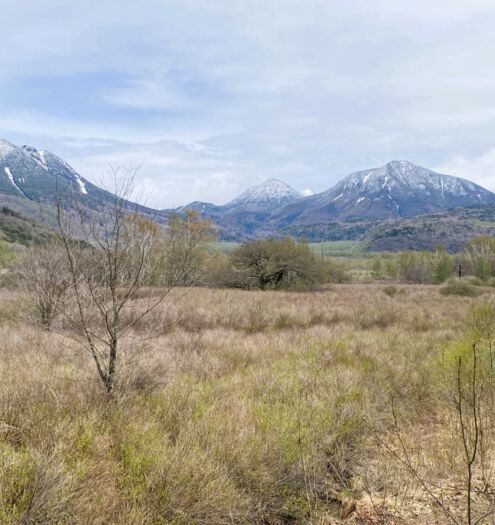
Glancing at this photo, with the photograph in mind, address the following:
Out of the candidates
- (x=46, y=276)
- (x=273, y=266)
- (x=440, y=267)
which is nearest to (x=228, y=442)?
(x=46, y=276)

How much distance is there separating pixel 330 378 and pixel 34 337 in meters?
6.11

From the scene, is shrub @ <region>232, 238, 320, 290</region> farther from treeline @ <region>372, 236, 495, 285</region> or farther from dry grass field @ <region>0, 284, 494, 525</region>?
treeline @ <region>372, 236, 495, 285</region>

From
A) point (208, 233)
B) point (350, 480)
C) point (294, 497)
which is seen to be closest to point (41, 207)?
point (294, 497)

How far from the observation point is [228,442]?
393 cm

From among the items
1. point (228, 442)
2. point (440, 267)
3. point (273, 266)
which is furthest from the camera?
point (440, 267)

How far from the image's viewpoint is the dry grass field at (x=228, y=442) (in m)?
3.03

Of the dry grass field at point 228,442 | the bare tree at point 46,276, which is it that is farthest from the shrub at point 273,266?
the dry grass field at point 228,442

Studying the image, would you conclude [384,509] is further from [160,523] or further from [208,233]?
[208,233]

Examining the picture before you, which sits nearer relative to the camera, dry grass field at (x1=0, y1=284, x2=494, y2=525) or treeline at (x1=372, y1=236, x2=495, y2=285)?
dry grass field at (x1=0, y1=284, x2=494, y2=525)

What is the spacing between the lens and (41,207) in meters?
4.76

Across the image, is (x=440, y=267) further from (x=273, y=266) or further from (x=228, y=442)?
(x=228, y=442)

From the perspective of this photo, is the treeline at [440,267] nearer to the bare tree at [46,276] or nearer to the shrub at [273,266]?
the shrub at [273,266]

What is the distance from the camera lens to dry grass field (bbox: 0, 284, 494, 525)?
3.03 metres

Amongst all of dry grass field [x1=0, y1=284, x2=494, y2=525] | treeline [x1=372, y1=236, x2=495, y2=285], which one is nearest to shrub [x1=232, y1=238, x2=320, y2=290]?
dry grass field [x1=0, y1=284, x2=494, y2=525]
